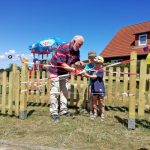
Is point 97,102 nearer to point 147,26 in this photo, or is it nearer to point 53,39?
point 53,39

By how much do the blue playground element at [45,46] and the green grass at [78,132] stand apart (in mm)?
11498

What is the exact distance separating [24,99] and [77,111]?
168cm

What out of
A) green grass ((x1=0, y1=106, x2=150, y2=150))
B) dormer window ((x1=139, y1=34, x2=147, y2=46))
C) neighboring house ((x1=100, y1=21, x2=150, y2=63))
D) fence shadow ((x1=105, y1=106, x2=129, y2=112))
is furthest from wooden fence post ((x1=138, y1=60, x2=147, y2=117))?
dormer window ((x1=139, y1=34, x2=147, y2=46))

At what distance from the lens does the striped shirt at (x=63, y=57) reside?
6.54 metres

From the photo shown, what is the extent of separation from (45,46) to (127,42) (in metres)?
18.8

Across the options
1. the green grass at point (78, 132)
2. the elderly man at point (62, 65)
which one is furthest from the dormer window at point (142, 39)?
the elderly man at point (62, 65)

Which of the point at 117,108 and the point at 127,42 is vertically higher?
the point at 127,42

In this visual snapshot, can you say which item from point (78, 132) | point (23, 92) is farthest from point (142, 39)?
point (78, 132)

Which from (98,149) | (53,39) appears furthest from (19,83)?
(53,39)

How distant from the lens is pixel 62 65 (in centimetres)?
654

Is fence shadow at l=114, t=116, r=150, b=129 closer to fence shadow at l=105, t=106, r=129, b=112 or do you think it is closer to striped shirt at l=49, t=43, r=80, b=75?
fence shadow at l=105, t=106, r=129, b=112

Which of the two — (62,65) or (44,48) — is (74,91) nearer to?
(62,65)

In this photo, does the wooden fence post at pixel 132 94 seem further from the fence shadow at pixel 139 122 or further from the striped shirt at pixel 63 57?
the striped shirt at pixel 63 57

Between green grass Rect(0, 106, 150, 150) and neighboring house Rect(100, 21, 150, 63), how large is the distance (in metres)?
26.0
